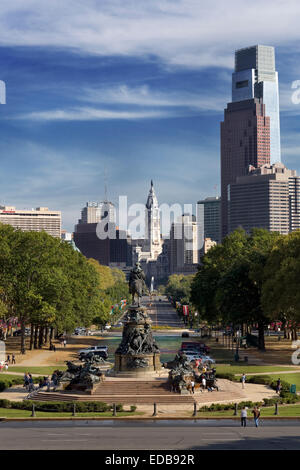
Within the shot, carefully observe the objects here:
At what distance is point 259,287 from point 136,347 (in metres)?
37.9

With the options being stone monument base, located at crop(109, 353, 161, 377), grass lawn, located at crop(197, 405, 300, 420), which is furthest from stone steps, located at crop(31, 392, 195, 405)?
stone monument base, located at crop(109, 353, 161, 377)

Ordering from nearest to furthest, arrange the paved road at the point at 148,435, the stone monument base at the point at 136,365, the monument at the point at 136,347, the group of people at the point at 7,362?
the paved road at the point at 148,435, the stone monument base at the point at 136,365, the monument at the point at 136,347, the group of people at the point at 7,362

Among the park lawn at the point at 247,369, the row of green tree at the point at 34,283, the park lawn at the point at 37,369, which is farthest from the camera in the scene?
the row of green tree at the point at 34,283

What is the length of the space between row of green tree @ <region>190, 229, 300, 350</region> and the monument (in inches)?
951

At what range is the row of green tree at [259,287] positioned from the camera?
85.6 metres

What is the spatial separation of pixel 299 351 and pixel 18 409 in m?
51.1

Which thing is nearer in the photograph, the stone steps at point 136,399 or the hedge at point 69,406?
the hedge at point 69,406

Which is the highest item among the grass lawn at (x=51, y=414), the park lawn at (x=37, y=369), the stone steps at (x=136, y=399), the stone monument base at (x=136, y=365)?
the stone monument base at (x=136, y=365)

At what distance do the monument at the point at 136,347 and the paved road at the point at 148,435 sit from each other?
14.9 m

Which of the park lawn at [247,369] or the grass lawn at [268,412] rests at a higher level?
the park lawn at [247,369]

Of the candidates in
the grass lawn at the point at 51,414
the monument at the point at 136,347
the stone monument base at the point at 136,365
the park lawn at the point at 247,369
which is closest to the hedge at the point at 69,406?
the grass lawn at the point at 51,414

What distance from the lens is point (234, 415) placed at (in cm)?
4969

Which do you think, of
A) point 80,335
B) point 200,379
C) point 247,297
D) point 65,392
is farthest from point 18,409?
point 80,335

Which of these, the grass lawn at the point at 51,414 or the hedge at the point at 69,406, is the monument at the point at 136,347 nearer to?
the hedge at the point at 69,406
